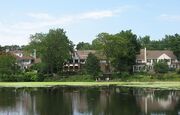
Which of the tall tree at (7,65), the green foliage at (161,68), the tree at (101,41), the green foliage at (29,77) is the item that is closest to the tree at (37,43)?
the tall tree at (7,65)

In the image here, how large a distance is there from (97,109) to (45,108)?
5.06 metres

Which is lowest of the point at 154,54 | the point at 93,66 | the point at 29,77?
the point at 29,77

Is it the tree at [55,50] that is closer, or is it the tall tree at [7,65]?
the tall tree at [7,65]

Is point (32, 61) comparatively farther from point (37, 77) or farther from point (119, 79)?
point (119, 79)

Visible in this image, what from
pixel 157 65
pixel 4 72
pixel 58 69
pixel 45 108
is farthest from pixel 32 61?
pixel 45 108

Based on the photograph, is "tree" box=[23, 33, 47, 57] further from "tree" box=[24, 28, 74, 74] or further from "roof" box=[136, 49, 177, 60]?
"roof" box=[136, 49, 177, 60]

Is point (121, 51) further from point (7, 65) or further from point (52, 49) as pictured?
point (7, 65)

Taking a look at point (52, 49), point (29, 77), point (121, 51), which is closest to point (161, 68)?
point (121, 51)

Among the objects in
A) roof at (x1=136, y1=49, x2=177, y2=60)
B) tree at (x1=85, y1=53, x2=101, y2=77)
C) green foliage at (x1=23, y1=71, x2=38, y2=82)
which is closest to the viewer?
tree at (x1=85, y1=53, x2=101, y2=77)

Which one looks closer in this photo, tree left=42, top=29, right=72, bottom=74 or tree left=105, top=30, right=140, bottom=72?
tree left=105, top=30, right=140, bottom=72

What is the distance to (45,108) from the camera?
135 feet

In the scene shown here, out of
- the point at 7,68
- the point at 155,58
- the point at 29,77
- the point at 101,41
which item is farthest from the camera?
the point at 155,58

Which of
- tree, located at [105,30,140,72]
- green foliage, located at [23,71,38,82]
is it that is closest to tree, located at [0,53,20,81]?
green foliage, located at [23,71,38,82]

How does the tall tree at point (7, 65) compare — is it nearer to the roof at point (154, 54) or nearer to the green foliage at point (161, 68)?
the green foliage at point (161, 68)
